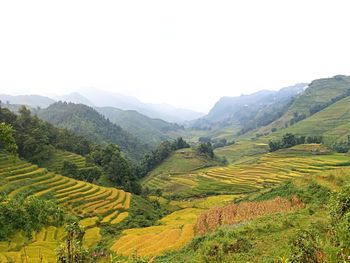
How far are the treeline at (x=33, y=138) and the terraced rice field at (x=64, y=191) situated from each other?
33.4 ft

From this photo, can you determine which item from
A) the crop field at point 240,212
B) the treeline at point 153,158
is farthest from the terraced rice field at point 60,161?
the crop field at point 240,212

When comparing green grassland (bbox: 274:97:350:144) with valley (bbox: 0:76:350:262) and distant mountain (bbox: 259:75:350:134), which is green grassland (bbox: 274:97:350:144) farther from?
distant mountain (bbox: 259:75:350:134)

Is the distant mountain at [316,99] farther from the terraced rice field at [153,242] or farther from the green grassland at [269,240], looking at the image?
the terraced rice field at [153,242]

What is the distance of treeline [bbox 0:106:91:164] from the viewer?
5375cm

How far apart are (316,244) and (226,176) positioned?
55403 millimetres

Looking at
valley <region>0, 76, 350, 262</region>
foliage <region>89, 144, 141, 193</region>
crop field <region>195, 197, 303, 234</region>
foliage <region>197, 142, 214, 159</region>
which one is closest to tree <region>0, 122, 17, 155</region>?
valley <region>0, 76, 350, 262</region>

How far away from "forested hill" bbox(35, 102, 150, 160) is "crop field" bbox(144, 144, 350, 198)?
2435 inches

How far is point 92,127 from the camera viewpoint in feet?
480

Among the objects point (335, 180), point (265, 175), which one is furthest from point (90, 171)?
point (335, 180)

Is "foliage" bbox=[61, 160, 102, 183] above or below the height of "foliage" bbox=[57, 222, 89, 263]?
below

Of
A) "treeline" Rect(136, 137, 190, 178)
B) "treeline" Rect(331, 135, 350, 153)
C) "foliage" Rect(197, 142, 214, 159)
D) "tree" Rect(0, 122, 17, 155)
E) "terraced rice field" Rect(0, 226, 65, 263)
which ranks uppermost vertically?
"tree" Rect(0, 122, 17, 155)

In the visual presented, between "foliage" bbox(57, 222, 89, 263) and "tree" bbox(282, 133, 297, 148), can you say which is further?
"tree" bbox(282, 133, 297, 148)

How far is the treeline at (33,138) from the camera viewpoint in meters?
53.8

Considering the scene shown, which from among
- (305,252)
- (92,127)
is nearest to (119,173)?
(305,252)
